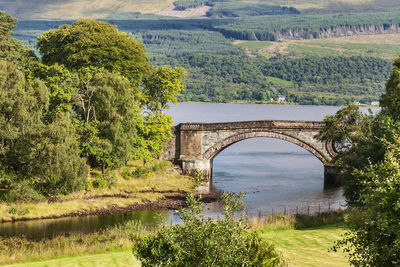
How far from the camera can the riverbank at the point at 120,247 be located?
23688mm

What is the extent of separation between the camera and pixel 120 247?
1078 inches

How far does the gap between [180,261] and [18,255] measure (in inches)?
575

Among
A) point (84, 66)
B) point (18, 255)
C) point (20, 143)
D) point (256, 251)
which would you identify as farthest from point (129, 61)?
point (256, 251)

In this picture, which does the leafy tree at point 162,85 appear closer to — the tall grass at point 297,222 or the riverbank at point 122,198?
the riverbank at point 122,198

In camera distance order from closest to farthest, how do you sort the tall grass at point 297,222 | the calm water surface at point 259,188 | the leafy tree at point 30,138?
the tall grass at point 297,222 → the leafy tree at point 30,138 → the calm water surface at point 259,188

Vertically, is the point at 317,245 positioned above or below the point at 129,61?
below

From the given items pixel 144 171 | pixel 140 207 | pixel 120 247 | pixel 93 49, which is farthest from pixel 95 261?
pixel 93 49

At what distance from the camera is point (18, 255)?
84.6 ft

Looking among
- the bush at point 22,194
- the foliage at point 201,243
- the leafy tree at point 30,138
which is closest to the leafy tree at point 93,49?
the leafy tree at point 30,138

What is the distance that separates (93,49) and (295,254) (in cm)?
3011

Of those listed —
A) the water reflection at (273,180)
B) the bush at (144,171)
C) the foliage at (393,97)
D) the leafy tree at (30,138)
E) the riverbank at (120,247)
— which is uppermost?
the foliage at (393,97)

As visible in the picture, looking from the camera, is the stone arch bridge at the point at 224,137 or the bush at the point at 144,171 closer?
the bush at the point at 144,171

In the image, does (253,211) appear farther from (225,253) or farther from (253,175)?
(225,253)

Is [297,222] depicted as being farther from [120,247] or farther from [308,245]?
[120,247]
